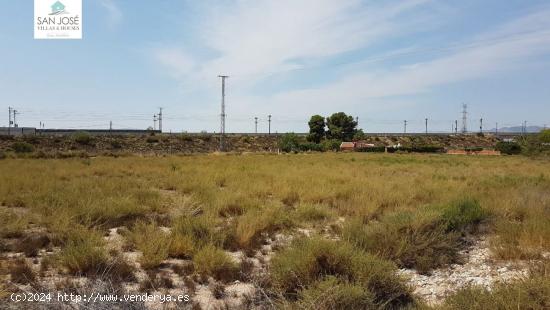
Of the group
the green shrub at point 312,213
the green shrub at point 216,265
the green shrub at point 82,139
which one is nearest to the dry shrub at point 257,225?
the green shrub at point 312,213

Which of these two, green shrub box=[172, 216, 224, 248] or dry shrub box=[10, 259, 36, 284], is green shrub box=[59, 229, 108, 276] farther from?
green shrub box=[172, 216, 224, 248]

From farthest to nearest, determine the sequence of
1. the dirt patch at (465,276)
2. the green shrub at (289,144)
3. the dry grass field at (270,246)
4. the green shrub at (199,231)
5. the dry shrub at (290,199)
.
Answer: the green shrub at (289,144) → the dry shrub at (290,199) → the green shrub at (199,231) → the dirt patch at (465,276) → the dry grass field at (270,246)

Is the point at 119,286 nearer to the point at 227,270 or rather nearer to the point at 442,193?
the point at 227,270

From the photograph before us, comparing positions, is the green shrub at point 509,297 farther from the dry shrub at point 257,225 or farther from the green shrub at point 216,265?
the dry shrub at point 257,225

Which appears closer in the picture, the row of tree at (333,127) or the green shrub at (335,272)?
the green shrub at (335,272)

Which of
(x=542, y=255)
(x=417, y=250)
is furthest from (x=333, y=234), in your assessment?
(x=542, y=255)

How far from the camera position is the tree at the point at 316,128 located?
89.8 meters

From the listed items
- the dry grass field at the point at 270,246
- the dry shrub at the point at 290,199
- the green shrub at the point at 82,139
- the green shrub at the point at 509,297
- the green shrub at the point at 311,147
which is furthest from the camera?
the green shrub at the point at 311,147

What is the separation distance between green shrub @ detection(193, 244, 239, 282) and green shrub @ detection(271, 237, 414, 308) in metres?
0.74

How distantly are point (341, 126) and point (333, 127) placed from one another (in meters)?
2.04

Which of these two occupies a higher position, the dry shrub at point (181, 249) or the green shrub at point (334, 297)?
the green shrub at point (334, 297)

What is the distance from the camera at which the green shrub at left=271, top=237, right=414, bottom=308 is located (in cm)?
495

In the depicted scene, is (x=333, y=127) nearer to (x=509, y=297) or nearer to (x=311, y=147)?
(x=311, y=147)

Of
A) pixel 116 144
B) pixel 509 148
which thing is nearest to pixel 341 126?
pixel 509 148
